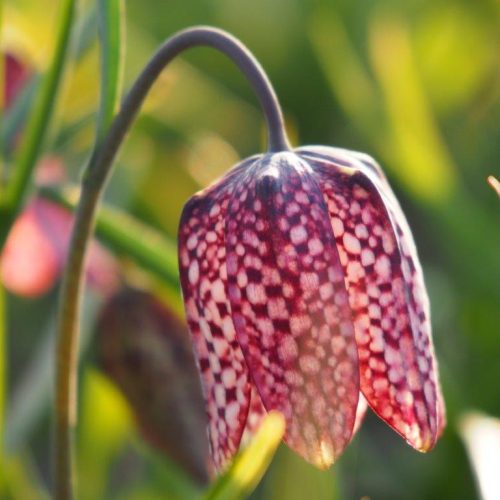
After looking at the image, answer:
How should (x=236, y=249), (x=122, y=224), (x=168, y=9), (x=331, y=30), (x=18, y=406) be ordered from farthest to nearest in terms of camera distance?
(x=168, y=9) → (x=331, y=30) → (x=18, y=406) → (x=122, y=224) → (x=236, y=249)

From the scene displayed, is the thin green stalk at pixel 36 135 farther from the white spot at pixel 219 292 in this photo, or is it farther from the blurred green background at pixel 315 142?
the white spot at pixel 219 292

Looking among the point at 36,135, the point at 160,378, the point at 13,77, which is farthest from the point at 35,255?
the point at 36,135

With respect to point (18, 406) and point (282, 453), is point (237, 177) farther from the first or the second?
point (18, 406)

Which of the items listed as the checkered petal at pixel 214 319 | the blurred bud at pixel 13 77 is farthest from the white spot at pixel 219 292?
the blurred bud at pixel 13 77

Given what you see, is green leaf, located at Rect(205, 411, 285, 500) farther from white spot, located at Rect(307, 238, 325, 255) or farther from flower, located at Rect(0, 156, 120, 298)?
flower, located at Rect(0, 156, 120, 298)

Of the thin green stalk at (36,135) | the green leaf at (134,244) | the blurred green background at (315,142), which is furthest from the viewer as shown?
the blurred green background at (315,142)

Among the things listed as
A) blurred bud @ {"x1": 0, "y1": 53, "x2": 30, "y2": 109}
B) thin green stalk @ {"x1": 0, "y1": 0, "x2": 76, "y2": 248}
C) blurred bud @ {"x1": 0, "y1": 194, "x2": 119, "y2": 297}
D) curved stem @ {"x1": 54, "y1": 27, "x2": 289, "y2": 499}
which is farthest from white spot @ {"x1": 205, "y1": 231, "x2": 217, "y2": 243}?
blurred bud @ {"x1": 0, "y1": 53, "x2": 30, "y2": 109}

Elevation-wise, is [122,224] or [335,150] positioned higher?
[335,150]

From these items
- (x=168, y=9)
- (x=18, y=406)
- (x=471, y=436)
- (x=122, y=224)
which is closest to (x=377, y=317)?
(x=122, y=224)
